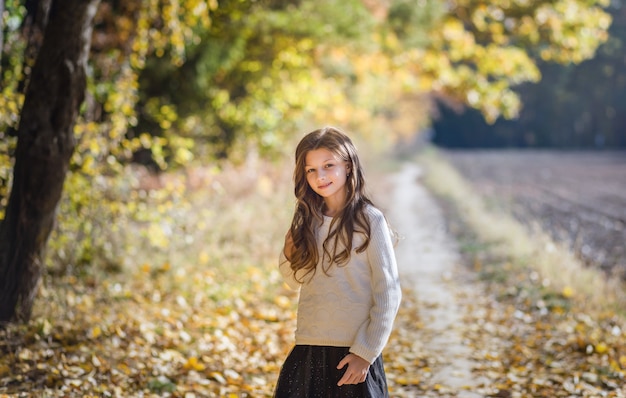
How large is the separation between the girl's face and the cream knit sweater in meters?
0.17

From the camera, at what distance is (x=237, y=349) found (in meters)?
6.12

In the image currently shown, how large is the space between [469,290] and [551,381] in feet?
11.9

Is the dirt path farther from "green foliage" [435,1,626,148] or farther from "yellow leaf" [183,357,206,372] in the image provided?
"green foliage" [435,1,626,148]

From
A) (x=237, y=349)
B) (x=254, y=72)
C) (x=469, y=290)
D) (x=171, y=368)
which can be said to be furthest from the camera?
(x=254, y=72)

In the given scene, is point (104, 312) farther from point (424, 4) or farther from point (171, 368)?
point (424, 4)

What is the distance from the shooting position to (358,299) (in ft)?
10.1

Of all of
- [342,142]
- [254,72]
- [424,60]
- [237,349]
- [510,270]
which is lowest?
[237,349]

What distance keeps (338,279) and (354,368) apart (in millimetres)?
382

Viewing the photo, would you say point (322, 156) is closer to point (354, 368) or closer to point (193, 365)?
point (354, 368)

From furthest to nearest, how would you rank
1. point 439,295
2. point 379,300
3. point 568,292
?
point 439,295
point 568,292
point 379,300

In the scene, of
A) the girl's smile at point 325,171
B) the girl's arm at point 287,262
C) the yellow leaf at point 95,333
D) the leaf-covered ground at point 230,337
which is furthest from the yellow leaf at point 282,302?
the girl's smile at point 325,171

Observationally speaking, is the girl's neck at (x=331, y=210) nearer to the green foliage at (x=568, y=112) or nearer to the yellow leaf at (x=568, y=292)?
the yellow leaf at (x=568, y=292)

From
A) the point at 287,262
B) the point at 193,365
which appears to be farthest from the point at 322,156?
the point at 193,365

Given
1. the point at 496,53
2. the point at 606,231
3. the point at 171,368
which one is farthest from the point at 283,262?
the point at 606,231
